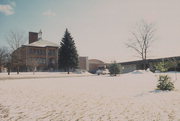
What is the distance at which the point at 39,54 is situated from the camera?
175 ft

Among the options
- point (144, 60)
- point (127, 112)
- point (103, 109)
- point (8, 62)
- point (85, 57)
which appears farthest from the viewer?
point (85, 57)

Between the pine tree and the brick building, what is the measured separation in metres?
5.75

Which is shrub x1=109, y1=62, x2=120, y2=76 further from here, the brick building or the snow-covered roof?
the snow-covered roof

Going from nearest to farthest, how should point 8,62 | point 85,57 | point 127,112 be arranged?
1. point 127,112
2. point 8,62
3. point 85,57

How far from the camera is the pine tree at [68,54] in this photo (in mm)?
49062

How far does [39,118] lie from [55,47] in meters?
52.1

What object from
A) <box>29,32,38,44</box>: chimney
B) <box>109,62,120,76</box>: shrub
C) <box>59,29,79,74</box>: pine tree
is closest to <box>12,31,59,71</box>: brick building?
<box>29,32,38,44</box>: chimney

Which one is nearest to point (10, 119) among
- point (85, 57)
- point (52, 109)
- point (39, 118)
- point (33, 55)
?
point (39, 118)

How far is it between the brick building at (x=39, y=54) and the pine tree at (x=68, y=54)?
18.9ft

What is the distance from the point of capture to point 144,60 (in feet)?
154

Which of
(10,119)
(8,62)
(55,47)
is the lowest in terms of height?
(10,119)

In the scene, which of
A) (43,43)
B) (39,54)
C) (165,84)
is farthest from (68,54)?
(165,84)

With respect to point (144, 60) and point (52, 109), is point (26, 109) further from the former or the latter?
point (144, 60)

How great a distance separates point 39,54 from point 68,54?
1146cm
